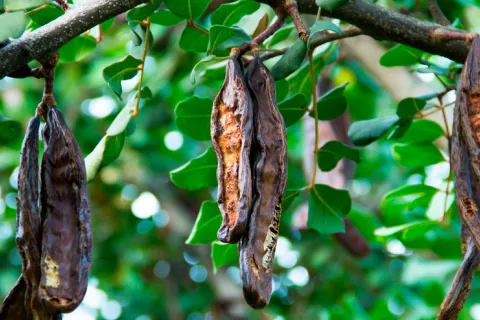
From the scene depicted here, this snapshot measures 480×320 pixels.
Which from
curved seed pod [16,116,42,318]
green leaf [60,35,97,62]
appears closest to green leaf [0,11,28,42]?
curved seed pod [16,116,42,318]

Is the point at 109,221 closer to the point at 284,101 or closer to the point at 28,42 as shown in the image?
the point at 284,101

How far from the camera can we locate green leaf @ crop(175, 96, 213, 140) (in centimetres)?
134

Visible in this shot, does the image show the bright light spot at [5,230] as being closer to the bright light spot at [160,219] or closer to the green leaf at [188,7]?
the bright light spot at [160,219]

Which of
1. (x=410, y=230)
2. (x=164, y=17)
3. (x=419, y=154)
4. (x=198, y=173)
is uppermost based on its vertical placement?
(x=164, y=17)

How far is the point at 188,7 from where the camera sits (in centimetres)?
121

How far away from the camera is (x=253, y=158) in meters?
0.89

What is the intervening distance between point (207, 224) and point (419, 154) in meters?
0.52

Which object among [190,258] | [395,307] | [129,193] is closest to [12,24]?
[395,307]

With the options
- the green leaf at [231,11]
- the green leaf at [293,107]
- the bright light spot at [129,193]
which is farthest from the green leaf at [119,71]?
the bright light spot at [129,193]

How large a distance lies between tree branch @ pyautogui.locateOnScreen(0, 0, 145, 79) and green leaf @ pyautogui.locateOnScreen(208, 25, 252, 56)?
181mm

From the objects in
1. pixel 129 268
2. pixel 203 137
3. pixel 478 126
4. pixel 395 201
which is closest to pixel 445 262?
pixel 395 201

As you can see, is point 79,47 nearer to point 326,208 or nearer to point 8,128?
point 8,128

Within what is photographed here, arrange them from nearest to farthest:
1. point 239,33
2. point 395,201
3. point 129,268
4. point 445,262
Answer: point 239,33, point 395,201, point 445,262, point 129,268

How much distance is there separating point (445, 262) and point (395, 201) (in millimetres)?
676
